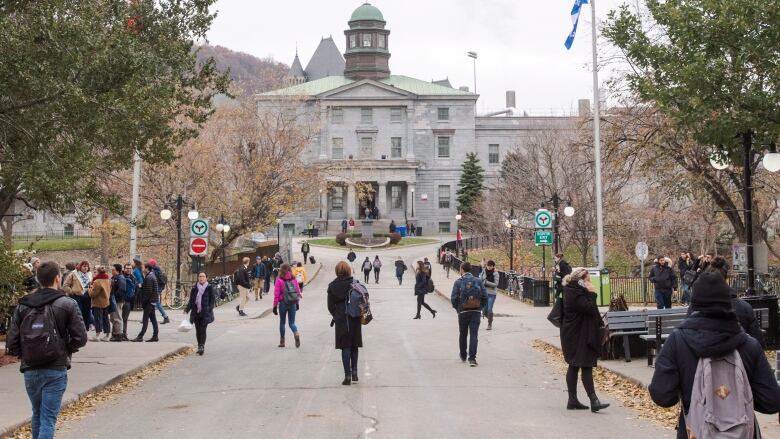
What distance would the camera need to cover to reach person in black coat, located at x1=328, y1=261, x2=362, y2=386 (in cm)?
1341

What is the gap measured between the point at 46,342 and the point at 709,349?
17.6 ft

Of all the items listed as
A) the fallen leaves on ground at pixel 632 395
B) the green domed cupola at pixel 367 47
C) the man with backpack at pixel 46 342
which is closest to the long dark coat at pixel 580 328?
the fallen leaves on ground at pixel 632 395

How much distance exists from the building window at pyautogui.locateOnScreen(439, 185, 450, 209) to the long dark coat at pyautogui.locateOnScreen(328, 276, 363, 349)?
281 ft

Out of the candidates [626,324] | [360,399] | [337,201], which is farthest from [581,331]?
[337,201]

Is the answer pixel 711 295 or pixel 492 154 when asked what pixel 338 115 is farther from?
pixel 711 295

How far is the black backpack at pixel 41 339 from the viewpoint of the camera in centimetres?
800

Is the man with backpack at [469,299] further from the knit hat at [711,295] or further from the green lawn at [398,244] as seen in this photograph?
the green lawn at [398,244]

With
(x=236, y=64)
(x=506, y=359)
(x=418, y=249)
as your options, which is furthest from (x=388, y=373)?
(x=236, y=64)

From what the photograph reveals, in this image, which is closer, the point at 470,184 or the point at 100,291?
the point at 100,291

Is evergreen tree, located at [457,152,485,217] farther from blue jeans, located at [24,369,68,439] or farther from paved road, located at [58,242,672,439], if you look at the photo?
blue jeans, located at [24,369,68,439]

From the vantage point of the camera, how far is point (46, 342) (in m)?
8.00

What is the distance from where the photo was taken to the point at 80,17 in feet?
49.3

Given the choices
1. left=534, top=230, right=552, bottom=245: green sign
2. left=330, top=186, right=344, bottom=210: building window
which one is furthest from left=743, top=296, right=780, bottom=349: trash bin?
left=330, top=186, right=344, bottom=210: building window

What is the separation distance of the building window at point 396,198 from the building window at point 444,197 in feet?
15.2
